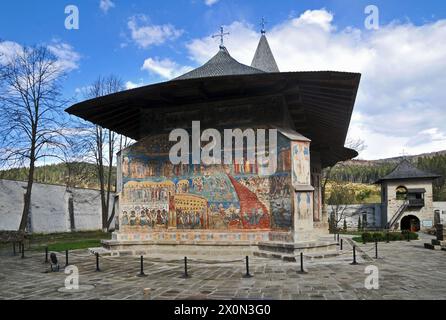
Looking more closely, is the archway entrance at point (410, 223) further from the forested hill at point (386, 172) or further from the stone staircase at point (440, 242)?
the stone staircase at point (440, 242)

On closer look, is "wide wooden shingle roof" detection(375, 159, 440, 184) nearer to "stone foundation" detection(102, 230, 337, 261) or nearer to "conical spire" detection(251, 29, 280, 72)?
"conical spire" detection(251, 29, 280, 72)

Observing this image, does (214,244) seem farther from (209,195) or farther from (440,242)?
(440,242)

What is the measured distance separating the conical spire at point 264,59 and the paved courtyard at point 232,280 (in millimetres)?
18255

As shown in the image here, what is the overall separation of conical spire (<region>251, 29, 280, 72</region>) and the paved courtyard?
18255 millimetres

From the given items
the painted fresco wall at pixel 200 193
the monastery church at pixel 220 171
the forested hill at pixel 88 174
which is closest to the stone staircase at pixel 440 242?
the monastery church at pixel 220 171

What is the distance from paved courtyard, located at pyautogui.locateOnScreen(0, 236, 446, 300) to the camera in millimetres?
6883

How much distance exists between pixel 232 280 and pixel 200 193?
5.20 m

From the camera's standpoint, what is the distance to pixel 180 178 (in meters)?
13.5

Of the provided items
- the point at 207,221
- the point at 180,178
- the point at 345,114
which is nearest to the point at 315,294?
the point at 207,221

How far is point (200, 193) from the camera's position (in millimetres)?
13133

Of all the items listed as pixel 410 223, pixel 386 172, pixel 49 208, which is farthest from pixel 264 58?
pixel 386 172

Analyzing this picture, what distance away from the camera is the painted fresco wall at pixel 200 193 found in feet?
39.9

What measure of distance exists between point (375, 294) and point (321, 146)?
58.6ft
